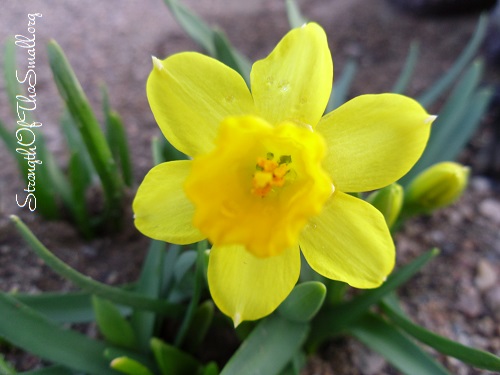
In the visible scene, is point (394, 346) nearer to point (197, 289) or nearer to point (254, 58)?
point (197, 289)

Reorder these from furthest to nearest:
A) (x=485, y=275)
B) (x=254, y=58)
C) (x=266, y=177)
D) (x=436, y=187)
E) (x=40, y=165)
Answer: (x=254, y=58), (x=485, y=275), (x=40, y=165), (x=436, y=187), (x=266, y=177)

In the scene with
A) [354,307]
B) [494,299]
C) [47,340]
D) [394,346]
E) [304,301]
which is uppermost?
[47,340]

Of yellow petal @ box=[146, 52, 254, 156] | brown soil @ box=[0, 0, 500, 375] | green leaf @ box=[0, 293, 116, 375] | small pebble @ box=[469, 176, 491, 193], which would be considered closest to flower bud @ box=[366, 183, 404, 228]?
yellow petal @ box=[146, 52, 254, 156]

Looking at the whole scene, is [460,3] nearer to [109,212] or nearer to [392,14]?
[392,14]

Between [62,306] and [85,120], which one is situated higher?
[85,120]

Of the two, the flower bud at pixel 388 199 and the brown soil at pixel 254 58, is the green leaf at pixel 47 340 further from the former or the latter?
the flower bud at pixel 388 199

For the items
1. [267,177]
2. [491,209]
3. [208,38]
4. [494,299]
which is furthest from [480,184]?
[267,177]
